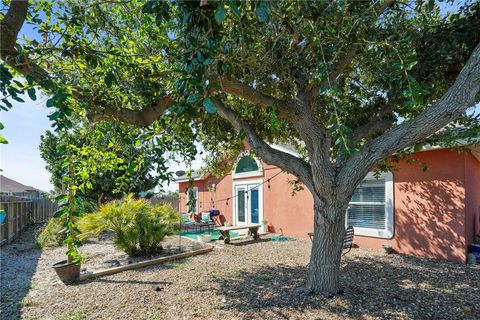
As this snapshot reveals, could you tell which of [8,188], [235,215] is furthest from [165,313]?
[8,188]

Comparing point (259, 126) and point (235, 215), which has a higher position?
point (259, 126)

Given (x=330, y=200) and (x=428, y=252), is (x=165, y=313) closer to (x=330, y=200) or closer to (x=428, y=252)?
(x=330, y=200)

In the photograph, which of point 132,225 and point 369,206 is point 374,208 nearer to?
point 369,206

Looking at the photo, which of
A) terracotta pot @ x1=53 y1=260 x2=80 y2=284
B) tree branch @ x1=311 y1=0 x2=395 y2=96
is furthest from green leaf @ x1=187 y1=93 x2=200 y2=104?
terracotta pot @ x1=53 y1=260 x2=80 y2=284

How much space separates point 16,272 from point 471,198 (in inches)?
496

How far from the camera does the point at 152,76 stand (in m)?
4.91

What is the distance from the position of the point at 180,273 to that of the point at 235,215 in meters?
9.22

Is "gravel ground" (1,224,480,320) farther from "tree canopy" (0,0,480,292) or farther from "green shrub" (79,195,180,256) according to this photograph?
"tree canopy" (0,0,480,292)

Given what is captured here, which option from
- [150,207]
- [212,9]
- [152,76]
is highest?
[152,76]

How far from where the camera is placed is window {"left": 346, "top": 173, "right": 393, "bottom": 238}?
9625mm

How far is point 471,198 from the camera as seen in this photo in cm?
868

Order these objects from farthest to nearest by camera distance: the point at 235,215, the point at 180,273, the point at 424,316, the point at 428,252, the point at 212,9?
the point at 235,215 → the point at 428,252 → the point at 180,273 → the point at 424,316 → the point at 212,9

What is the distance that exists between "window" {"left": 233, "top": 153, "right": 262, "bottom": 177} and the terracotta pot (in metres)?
8.81

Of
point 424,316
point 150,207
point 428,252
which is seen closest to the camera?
point 424,316
